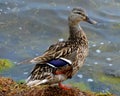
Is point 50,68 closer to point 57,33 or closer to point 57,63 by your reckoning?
point 57,63

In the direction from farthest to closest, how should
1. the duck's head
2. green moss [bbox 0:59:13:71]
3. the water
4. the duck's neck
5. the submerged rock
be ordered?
the water → green moss [bbox 0:59:13:71] → the duck's head → the duck's neck → the submerged rock

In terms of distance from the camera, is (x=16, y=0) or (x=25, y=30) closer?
(x=25, y=30)

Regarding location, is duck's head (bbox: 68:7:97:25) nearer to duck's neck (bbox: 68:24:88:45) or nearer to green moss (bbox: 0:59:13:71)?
duck's neck (bbox: 68:24:88:45)

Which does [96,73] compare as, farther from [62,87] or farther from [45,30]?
[62,87]

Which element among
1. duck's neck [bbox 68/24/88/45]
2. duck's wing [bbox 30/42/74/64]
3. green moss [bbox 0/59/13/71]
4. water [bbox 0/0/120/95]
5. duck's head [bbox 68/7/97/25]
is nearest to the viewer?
duck's wing [bbox 30/42/74/64]

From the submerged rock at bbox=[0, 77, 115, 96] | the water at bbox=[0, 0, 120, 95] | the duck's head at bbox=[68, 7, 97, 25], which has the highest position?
the water at bbox=[0, 0, 120, 95]

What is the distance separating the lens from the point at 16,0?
13867 mm

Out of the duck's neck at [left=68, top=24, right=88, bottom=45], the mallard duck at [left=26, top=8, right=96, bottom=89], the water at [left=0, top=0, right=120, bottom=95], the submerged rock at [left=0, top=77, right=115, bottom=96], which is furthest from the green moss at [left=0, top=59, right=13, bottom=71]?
the mallard duck at [left=26, top=8, right=96, bottom=89]

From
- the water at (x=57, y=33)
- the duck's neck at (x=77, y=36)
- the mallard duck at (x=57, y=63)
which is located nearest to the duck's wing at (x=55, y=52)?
the mallard duck at (x=57, y=63)

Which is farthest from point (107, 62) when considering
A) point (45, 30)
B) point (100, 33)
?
point (45, 30)

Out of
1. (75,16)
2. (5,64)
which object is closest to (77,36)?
(75,16)

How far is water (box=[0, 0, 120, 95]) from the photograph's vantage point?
392 inches

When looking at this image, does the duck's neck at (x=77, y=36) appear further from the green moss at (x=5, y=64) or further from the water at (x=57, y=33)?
the green moss at (x=5, y=64)

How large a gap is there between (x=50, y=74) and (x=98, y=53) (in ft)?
18.3
